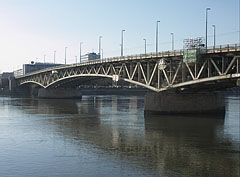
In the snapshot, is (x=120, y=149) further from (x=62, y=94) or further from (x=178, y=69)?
(x=62, y=94)

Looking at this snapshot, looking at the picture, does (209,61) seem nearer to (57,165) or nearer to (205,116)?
(205,116)

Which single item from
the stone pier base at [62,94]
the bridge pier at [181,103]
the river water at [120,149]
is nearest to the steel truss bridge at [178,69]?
the bridge pier at [181,103]

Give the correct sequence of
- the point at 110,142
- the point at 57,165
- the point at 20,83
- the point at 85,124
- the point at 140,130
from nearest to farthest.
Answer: the point at 57,165 < the point at 110,142 < the point at 140,130 < the point at 85,124 < the point at 20,83

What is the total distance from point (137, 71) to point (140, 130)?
23.7 m

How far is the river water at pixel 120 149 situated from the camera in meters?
23.6

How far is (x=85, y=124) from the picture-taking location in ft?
157

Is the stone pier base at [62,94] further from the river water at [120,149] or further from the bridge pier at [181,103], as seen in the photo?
the river water at [120,149]

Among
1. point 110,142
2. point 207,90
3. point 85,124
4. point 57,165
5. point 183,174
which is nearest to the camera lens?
point 183,174

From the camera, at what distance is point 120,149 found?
101 feet

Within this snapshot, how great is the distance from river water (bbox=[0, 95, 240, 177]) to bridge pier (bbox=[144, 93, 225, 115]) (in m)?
7.74

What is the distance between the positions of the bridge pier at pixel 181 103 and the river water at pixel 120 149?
7736mm

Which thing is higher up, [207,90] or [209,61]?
[209,61]

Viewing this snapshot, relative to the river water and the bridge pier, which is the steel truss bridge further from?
the river water

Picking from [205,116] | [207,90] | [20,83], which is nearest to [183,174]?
[205,116]
